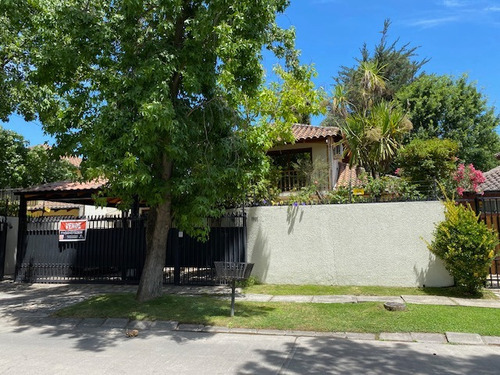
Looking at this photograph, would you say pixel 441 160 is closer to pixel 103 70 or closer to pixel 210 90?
pixel 210 90

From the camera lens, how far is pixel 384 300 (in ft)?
29.3

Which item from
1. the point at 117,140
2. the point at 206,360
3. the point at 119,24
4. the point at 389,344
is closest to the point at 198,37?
the point at 119,24

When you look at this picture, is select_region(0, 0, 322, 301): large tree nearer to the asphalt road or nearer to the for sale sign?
the asphalt road

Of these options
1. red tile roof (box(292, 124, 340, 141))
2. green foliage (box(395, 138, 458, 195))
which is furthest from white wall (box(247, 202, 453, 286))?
red tile roof (box(292, 124, 340, 141))

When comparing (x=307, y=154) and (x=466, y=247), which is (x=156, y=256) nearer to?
(x=466, y=247)

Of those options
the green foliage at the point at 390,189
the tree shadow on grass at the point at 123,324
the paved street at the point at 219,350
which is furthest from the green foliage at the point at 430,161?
the tree shadow on grass at the point at 123,324

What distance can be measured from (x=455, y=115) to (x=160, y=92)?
69.4ft

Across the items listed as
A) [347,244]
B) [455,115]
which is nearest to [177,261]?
[347,244]

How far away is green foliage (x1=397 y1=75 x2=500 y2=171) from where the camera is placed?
75.4 ft

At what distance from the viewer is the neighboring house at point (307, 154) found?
1616 centimetres

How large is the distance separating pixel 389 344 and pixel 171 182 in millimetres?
4988

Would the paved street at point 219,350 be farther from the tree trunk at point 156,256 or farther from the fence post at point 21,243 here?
the fence post at point 21,243

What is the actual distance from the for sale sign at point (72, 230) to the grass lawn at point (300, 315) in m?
3.65

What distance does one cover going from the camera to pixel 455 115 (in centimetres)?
2291
